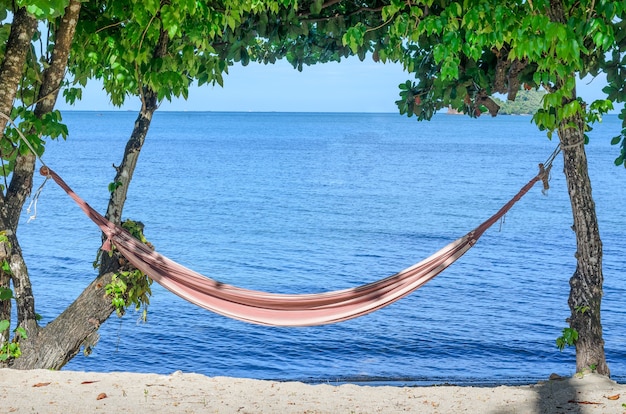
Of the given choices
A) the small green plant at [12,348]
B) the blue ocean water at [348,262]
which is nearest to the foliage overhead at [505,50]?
the small green plant at [12,348]

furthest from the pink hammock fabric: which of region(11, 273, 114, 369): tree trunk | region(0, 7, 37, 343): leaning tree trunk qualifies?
region(11, 273, 114, 369): tree trunk

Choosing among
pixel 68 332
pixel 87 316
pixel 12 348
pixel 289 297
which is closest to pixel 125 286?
pixel 87 316

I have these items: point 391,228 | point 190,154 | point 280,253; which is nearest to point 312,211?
point 391,228

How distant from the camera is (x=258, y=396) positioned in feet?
12.1

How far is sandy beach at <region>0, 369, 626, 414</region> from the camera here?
11.4ft

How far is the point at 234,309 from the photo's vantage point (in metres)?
3.95

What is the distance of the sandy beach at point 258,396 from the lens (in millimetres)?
3477

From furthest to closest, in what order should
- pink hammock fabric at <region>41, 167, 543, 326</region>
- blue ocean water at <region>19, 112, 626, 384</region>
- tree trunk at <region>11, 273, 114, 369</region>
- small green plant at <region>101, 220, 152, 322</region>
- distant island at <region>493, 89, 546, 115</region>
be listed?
1. distant island at <region>493, 89, 546, 115</region>
2. blue ocean water at <region>19, 112, 626, 384</region>
3. small green plant at <region>101, 220, 152, 322</region>
4. tree trunk at <region>11, 273, 114, 369</region>
5. pink hammock fabric at <region>41, 167, 543, 326</region>

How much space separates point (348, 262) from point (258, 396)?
32.9 feet

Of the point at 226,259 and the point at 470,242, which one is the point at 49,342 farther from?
the point at 226,259

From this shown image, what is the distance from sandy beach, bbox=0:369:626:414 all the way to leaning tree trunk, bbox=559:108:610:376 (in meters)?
0.36

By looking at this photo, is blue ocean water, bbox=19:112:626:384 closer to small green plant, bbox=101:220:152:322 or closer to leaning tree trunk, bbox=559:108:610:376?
leaning tree trunk, bbox=559:108:610:376

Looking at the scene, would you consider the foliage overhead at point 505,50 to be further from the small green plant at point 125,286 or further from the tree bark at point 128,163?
the small green plant at point 125,286

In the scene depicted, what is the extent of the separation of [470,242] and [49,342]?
2359 millimetres
